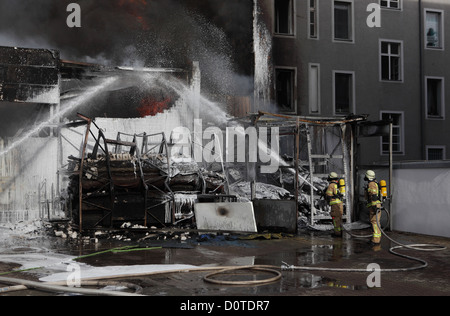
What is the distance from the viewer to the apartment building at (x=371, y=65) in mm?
25391

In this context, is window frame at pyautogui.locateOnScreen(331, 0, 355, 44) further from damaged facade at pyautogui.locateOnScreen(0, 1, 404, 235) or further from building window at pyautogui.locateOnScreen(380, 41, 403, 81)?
damaged facade at pyautogui.locateOnScreen(0, 1, 404, 235)

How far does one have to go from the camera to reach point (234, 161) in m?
20.1

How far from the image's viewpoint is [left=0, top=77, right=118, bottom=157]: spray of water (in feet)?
60.6

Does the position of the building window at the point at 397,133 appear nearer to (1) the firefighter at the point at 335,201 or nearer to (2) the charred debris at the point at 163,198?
(2) the charred debris at the point at 163,198

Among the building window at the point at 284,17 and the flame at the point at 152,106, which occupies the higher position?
the building window at the point at 284,17

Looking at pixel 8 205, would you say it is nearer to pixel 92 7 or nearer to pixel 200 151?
pixel 200 151

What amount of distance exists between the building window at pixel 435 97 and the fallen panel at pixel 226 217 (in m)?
18.2

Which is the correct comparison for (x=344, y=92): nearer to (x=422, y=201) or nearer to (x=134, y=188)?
(x=422, y=201)

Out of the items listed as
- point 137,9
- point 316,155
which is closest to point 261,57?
point 137,9

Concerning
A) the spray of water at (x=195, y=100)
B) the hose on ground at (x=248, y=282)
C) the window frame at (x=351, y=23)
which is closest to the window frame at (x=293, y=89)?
the window frame at (x=351, y=23)

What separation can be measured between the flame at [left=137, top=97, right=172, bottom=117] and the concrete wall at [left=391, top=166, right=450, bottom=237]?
32.8ft

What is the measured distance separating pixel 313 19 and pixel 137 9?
9.17 metres

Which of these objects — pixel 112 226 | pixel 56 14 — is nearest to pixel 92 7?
pixel 56 14
